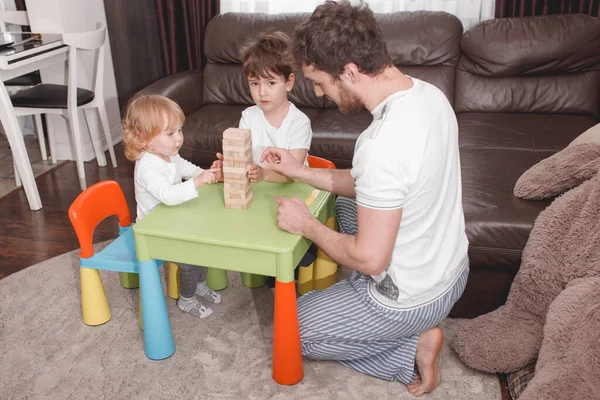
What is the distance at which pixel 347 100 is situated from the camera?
1.61 meters

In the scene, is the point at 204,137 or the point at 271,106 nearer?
the point at 271,106

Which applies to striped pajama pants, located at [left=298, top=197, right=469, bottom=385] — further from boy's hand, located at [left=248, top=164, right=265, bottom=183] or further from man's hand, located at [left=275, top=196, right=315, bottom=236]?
boy's hand, located at [left=248, top=164, right=265, bottom=183]

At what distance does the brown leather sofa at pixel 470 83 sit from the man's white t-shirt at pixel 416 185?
940 mm

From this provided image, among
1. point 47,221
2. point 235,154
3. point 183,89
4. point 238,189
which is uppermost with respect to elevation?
point 235,154

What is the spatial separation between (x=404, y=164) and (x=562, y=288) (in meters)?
0.67

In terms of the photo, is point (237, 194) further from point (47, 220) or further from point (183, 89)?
point (183, 89)

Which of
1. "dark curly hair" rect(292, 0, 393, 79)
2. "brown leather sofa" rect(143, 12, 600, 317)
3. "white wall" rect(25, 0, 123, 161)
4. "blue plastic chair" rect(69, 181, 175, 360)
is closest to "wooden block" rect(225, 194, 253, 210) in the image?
"blue plastic chair" rect(69, 181, 175, 360)

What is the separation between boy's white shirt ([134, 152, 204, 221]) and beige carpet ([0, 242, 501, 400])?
1.47ft

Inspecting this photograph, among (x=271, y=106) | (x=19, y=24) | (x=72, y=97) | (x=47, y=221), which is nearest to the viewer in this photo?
(x=271, y=106)

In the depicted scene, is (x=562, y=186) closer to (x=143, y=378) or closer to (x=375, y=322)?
(x=375, y=322)

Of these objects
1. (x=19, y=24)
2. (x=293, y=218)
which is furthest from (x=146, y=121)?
(x=19, y=24)

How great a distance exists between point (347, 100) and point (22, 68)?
2.12 meters

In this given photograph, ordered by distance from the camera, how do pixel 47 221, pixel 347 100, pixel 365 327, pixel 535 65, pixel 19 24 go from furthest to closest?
pixel 19 24, pixel 535 65, pixel 47 221, pixel 365 327, pixel 347 100

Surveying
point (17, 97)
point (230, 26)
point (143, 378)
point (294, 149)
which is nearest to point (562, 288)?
point (294, 149)
